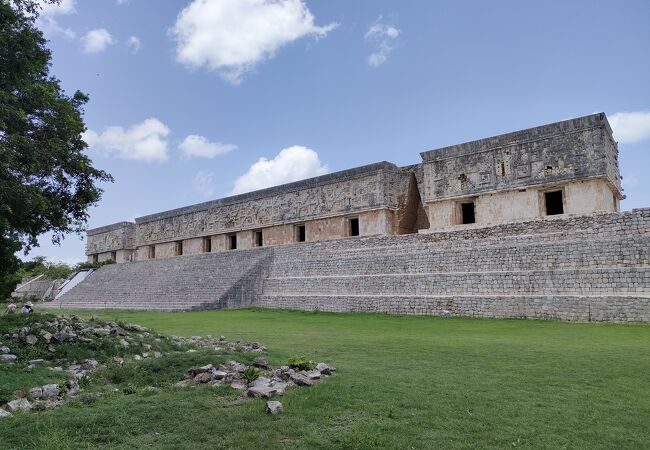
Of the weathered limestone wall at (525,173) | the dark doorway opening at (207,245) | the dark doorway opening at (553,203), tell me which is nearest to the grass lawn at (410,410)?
the weathered limestone wall at (525,173)

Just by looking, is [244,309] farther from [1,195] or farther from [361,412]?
[361,412]

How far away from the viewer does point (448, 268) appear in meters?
13.3

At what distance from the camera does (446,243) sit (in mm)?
13734

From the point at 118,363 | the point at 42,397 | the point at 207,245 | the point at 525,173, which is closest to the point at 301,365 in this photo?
the point at 118,363

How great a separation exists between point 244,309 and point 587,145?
1205 centimetres

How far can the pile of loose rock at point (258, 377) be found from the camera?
14.5 feet

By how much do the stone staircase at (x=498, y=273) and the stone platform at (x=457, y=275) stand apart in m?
0.02

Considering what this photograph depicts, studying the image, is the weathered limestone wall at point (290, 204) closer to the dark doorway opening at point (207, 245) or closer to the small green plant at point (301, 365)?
the dark doorway opening at point (207, 245)

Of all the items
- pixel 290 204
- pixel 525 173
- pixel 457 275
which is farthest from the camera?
pixel 290 204

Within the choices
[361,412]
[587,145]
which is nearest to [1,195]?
[361,412]

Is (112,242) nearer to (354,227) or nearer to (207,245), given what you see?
(207,245)

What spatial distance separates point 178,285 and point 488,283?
1293cm

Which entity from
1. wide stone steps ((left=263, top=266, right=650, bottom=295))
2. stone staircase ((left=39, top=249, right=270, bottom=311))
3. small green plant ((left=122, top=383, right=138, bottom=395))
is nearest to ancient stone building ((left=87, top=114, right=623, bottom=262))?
stone staircase ((left=39, top=249, right=270, bottom=311))

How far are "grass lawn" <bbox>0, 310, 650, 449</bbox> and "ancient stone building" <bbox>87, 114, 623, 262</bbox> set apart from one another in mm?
8506
